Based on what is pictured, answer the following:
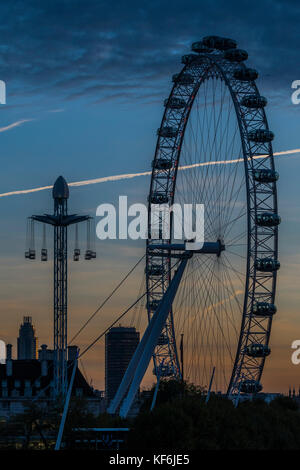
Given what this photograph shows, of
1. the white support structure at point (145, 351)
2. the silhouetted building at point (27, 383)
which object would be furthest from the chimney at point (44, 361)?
the white support structure at point (145, 351)

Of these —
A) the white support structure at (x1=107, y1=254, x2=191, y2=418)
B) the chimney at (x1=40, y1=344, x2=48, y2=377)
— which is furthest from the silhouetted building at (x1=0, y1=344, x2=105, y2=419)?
Answer: the white support structure at (x1=107, y1=254, x2=191, y2=418)

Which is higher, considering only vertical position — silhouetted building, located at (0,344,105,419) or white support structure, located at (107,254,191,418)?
white support structure, located at (107,254,191,418)

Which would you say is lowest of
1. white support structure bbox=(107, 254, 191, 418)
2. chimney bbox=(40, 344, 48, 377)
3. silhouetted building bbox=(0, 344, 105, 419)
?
silhouetted building bbox=(0, 344, 105, 419)

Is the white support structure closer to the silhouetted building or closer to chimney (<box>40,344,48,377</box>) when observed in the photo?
the silhouetted building

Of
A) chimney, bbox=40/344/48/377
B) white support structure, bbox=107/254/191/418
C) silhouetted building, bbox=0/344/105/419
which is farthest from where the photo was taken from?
chimney, bbox=40/344/48/377

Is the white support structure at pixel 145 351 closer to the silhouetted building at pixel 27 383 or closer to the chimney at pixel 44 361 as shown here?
the silhouetted building at pixel 27 383

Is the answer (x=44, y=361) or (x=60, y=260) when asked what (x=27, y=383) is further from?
(x=60, y=260)

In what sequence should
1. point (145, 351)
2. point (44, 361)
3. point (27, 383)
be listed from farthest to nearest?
1. point (27, 383)
2. point (44, 361)
3. point (145, 351)

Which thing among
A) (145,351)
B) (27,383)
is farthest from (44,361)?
(145,351)

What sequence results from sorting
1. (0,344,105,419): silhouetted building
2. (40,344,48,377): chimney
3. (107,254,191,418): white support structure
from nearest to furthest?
1. (107,254,191,418): white support structure
2. (0,344,105,419): silhouetted building
3. (40,344,48,377): chimney
